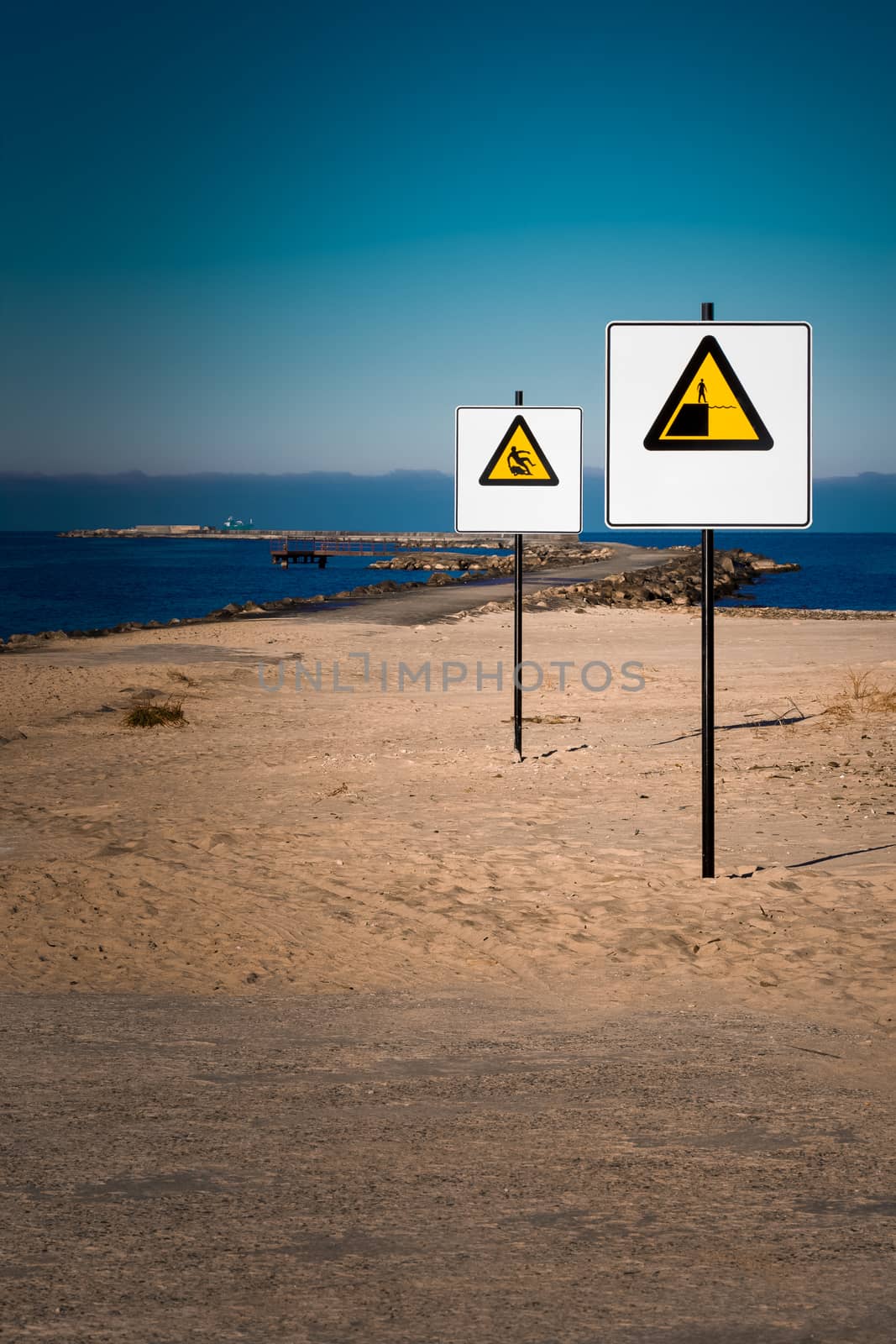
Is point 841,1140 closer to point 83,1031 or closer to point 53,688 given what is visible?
point 83,1031

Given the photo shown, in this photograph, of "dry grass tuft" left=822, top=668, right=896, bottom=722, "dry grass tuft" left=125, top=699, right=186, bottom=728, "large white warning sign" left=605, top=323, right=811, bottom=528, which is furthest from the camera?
"dry grass tuft" left=125, top=699, right=186, bottom=728

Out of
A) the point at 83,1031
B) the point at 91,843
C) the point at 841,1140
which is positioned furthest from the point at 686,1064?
the point at 91,843

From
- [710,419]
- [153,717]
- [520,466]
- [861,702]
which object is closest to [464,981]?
[710,419]

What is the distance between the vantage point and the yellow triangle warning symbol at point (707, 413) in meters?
6.33

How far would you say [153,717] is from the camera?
46.1 ft

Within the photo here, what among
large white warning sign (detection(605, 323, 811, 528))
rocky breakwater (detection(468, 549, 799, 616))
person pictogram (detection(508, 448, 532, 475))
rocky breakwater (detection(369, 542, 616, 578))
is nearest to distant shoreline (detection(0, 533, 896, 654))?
rocky breakwater (detection(468, 549, 799, 616))

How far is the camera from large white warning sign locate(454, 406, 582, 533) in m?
10.8

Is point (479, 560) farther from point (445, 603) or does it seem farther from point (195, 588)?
point (445, 603)

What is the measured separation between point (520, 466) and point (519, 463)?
33 mm

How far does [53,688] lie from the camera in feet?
57.8

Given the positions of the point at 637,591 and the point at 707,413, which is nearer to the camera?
the point at 707,413

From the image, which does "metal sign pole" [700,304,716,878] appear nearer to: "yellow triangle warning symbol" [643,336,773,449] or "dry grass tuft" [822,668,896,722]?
"yellow triangle warning symbol" [643,336,773,449]

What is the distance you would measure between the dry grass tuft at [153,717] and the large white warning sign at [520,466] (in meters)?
5.07

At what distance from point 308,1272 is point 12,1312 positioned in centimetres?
66
